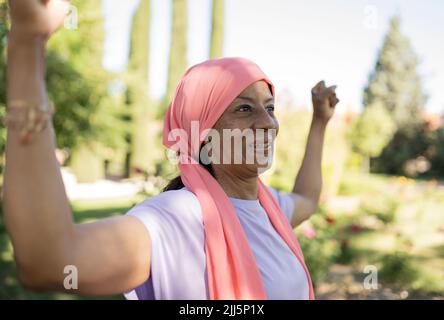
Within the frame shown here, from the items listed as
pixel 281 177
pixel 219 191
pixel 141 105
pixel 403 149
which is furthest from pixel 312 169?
pixel 403 149

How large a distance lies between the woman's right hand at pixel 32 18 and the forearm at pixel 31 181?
Answer: 0.04 ft

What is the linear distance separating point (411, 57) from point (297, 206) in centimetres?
4187

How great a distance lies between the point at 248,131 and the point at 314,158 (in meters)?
0.60

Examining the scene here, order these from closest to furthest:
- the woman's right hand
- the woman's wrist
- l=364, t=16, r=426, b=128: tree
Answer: the woman's right hand < the woman's wrist < l=364, t=16, r=426, b=128: tree

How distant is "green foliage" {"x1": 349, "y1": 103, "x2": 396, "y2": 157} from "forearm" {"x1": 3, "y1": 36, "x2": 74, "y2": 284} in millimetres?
29036

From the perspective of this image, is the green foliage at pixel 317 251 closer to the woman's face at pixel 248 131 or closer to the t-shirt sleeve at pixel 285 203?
the t-shirt sleeve at pixel 285 203

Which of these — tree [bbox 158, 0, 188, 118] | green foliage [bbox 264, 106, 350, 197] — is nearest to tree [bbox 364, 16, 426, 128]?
tree [bbox 158, 0, 188, 118]

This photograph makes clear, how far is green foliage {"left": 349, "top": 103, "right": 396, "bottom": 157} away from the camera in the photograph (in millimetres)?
28031

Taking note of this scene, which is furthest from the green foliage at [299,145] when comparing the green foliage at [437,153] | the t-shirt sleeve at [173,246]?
the green foliage at [437,153]

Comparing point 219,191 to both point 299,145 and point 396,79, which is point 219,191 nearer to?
point 299,145

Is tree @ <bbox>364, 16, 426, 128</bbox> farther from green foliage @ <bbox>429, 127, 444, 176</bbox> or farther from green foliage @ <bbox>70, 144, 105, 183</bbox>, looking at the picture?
green foliage @ <bbox>70, 144, 105, 183</bbox>

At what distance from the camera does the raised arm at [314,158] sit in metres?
1.65
